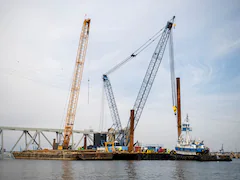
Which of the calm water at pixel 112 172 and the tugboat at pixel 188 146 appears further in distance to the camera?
the tugboat at pixel 188 146

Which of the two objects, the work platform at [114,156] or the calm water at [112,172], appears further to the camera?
the work platform at [114,156]

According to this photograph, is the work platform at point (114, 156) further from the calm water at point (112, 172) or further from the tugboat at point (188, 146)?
the calm water at point (112, 172)

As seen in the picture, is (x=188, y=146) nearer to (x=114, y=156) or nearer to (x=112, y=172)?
(x=114, y=156)

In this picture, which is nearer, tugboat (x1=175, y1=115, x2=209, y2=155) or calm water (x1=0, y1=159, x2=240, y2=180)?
calm water (x1=0, y1=159, x2=240, y2=180)

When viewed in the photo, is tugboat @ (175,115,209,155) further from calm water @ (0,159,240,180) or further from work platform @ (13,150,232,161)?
calm water @ (0,159,240,180)

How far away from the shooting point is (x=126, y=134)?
129m

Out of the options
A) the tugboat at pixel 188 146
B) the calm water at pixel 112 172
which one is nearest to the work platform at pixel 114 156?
the tugboat at pixel 188 146

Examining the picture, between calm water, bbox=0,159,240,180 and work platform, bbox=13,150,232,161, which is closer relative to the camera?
calm water, bbox=0,159,240,180

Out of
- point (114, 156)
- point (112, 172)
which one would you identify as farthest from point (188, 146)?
point (112, 172)

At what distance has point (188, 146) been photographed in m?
101

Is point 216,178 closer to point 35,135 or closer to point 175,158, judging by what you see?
point 175,158

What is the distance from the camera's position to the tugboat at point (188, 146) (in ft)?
328

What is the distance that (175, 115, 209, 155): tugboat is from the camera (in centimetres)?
10012

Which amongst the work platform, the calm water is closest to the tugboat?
the work platform
